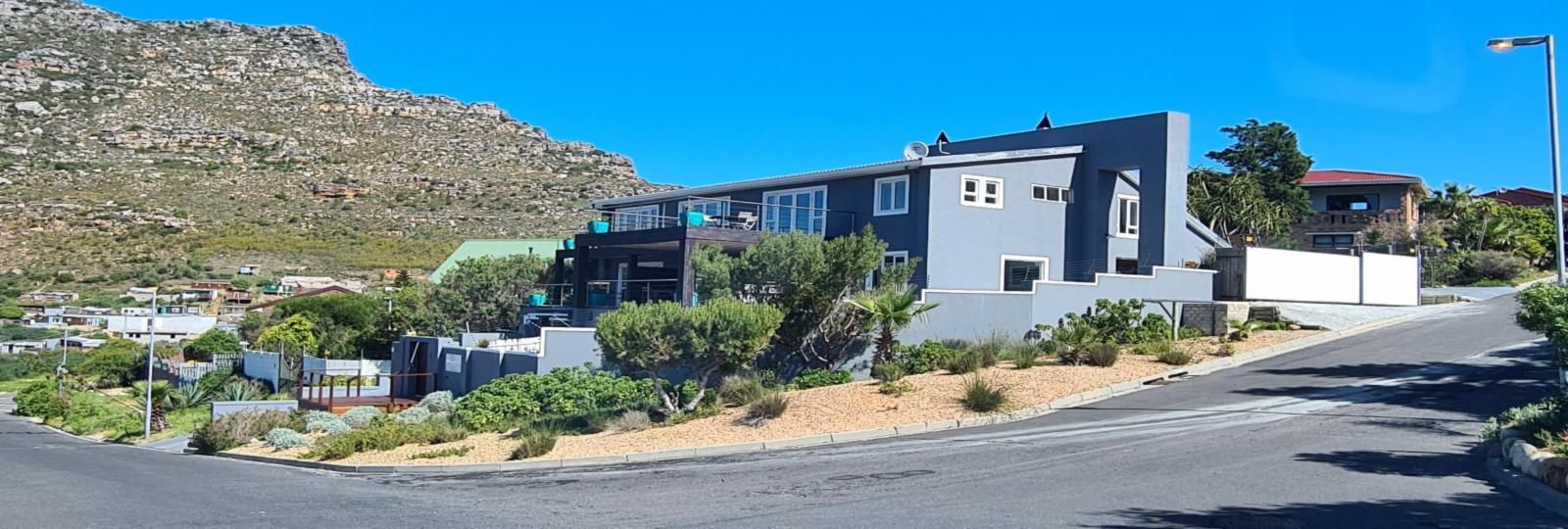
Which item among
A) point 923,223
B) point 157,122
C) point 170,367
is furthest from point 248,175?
point 923,223

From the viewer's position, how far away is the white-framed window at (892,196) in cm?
3353

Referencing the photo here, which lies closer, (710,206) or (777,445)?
(777,445)

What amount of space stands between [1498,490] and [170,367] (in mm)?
52092

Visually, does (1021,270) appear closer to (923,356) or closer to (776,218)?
(776,218)

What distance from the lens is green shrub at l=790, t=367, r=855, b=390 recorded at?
25.5m

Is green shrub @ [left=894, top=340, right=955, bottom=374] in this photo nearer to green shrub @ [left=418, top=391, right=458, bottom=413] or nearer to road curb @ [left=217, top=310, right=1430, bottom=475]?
road curb @ [left=217, top=310, right=1430, bottom=475]

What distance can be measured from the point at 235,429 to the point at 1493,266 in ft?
154

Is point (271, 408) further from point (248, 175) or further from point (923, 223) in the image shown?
point (248, 175)

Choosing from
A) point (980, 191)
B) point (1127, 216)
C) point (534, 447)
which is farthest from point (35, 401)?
point (1127, 216)

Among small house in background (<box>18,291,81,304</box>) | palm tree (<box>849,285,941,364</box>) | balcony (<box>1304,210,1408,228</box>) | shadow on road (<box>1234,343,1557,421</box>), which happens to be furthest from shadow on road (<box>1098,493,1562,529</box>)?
small house in background (<box>18,291,81,304</box>)

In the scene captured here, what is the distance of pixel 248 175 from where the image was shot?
3233 inches

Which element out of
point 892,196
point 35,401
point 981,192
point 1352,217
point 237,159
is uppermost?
point 237,159

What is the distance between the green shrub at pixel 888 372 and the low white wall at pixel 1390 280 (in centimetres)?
1789

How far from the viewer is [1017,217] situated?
34.2 meters
